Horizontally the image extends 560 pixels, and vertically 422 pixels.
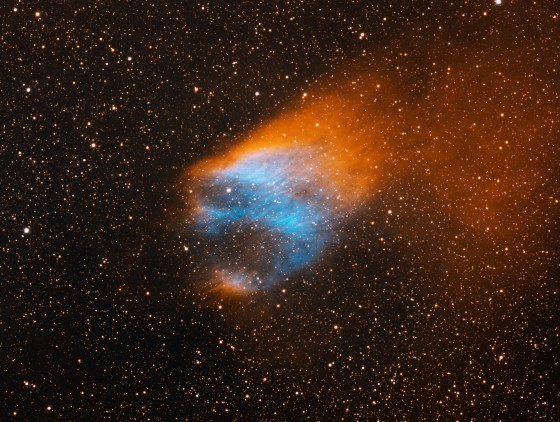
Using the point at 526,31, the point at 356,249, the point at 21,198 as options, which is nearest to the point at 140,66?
the point at 21,198

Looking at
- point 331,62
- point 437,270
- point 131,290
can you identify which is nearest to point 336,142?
point 331,62

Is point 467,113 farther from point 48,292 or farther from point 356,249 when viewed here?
point 48,292

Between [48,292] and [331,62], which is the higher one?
[331,62]

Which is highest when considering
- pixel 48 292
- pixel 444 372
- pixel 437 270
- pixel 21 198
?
pixel 21 198

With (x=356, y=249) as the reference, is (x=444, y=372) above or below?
below

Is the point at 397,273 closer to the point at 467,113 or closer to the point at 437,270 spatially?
the point at 437,270
